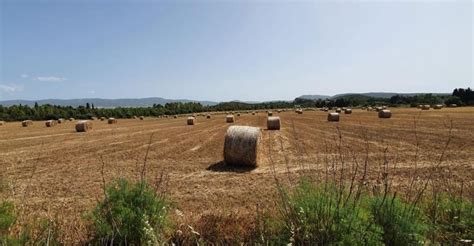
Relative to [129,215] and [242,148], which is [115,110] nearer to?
[242,148]

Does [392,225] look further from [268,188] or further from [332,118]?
[332,118]

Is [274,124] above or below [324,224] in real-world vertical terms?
below

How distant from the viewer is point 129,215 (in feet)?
15.9

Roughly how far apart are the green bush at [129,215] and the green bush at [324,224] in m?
1.53

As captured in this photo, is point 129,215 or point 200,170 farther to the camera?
point 200,170

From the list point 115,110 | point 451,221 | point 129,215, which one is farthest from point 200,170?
point 115,110

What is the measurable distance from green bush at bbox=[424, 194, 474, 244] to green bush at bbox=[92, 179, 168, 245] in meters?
3.31

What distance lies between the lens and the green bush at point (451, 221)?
444cm

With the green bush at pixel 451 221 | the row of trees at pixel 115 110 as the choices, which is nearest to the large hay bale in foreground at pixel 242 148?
the green bush at pixel 451 221

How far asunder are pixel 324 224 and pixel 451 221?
75.0 inches

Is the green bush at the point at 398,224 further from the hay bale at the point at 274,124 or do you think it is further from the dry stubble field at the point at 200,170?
the hay bale at the point at 274,124

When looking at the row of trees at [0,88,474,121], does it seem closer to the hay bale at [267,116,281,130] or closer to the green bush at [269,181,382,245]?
the hay bale at [267,116,281,130]

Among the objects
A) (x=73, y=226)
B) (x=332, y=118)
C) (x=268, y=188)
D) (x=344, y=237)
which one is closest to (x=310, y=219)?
(x=344, y=237)

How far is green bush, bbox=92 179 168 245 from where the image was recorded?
4.77 m
